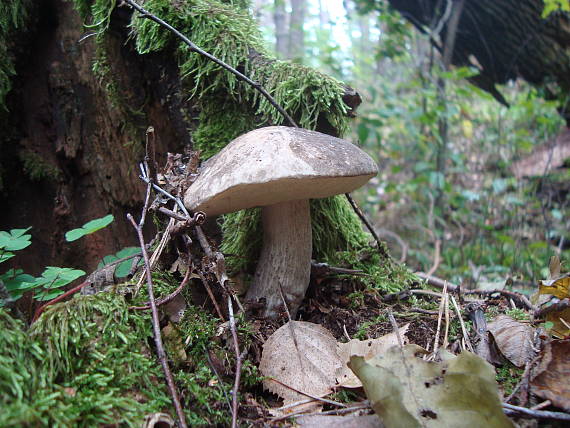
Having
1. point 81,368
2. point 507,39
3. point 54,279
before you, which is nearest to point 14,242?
point 54,279

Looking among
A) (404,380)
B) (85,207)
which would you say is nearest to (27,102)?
(85,207)

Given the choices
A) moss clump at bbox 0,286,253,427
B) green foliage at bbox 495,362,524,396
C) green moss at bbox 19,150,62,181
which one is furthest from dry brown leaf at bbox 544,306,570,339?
green moss at bbox 19,150,62,181

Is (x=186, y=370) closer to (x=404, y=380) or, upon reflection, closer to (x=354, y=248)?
(x=404, y=380)

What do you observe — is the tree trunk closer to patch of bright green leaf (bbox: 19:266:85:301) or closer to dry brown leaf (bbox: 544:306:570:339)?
dry brown leaf (bbox: 544:306:570:339)

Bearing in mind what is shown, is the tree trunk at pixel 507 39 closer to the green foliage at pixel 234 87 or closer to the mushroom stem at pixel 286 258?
the green foliage at pixel 234 87

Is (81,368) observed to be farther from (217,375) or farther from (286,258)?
(286,258)
